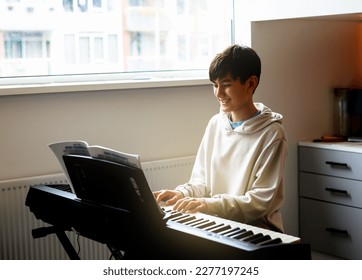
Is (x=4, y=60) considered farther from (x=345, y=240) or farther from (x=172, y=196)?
(x=345, y=240)

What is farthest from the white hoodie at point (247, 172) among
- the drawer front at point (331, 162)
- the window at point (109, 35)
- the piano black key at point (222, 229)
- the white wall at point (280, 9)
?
the drawer front at point (331, 162)

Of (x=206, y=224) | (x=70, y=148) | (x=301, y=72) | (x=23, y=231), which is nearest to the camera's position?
(x=206, y=224)

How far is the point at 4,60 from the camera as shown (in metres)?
3.08

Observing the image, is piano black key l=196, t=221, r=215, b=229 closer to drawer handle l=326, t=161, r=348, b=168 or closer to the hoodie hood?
the hoodie hood

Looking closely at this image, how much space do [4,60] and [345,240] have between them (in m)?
2.02

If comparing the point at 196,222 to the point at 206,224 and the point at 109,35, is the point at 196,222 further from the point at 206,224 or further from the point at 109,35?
the point at 109,35

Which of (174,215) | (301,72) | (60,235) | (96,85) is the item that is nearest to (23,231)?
(60,235)

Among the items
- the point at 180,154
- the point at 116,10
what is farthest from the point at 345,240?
the point at 116,10

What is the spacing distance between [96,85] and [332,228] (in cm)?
153

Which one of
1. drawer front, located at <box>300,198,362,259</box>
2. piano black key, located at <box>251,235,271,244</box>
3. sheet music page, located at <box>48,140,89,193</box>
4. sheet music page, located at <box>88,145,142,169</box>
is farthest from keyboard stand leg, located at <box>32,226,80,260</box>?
drawer front, located at <box>300,198,362,259</box>

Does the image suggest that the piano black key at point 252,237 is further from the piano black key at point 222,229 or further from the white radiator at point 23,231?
the white radiator at point 23,231

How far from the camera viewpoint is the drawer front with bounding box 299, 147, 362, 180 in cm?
345

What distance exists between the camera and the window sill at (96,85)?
2.94 meters

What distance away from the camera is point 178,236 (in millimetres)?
2027
